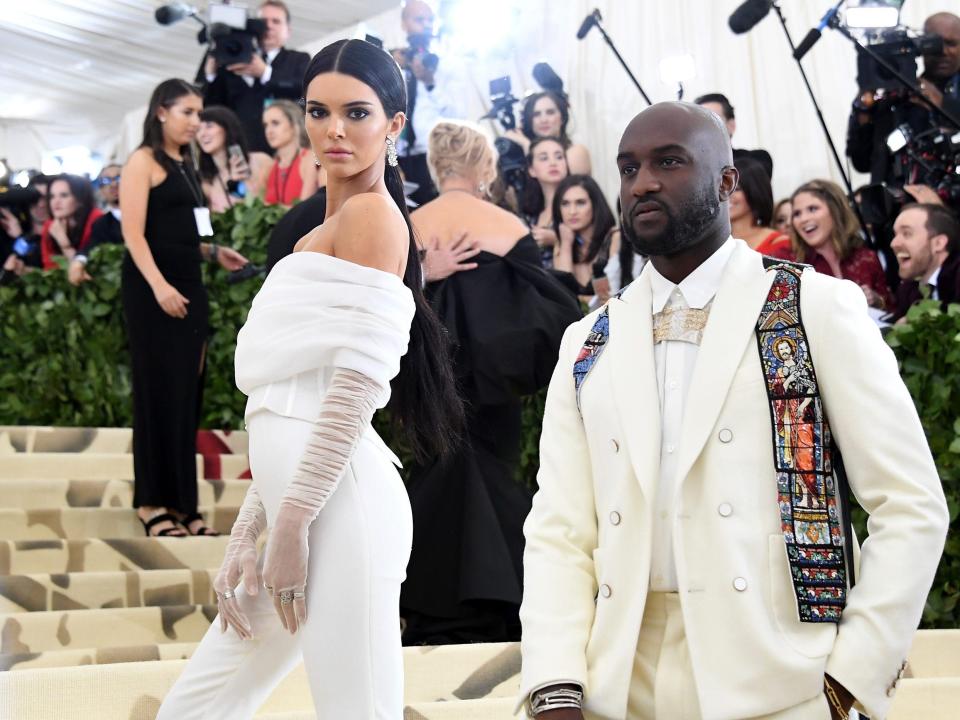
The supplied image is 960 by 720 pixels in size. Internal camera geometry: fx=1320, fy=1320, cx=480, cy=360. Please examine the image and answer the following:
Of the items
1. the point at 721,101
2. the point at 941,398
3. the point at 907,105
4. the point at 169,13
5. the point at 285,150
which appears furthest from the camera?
the point at 169,13

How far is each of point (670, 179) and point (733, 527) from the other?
20.9 inches

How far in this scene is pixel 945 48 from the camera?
246 inches

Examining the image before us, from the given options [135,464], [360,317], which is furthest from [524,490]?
[360,317]

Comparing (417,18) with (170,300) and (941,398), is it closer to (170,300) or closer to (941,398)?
(170,300)

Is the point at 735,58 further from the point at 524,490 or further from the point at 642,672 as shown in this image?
the point at 642,672

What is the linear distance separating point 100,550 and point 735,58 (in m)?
5.11

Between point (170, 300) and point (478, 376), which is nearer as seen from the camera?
point (478, 376)

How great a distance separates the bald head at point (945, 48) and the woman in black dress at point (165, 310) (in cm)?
342

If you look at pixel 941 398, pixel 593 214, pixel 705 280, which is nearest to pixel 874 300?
pixel 941 398

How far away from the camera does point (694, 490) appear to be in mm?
1919

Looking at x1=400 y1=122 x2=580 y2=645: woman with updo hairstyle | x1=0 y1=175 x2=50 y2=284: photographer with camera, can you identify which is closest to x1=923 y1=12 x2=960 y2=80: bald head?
x1=400 y1=122 x2=580 y2=645: woman with updo hairstyle

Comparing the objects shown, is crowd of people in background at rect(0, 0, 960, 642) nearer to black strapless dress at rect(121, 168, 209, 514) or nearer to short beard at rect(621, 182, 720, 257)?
black strapless dress at rect(121, 168, 209, 514)

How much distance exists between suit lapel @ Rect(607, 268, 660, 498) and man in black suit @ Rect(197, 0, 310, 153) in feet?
20.4

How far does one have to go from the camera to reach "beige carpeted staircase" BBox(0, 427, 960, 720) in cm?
358
